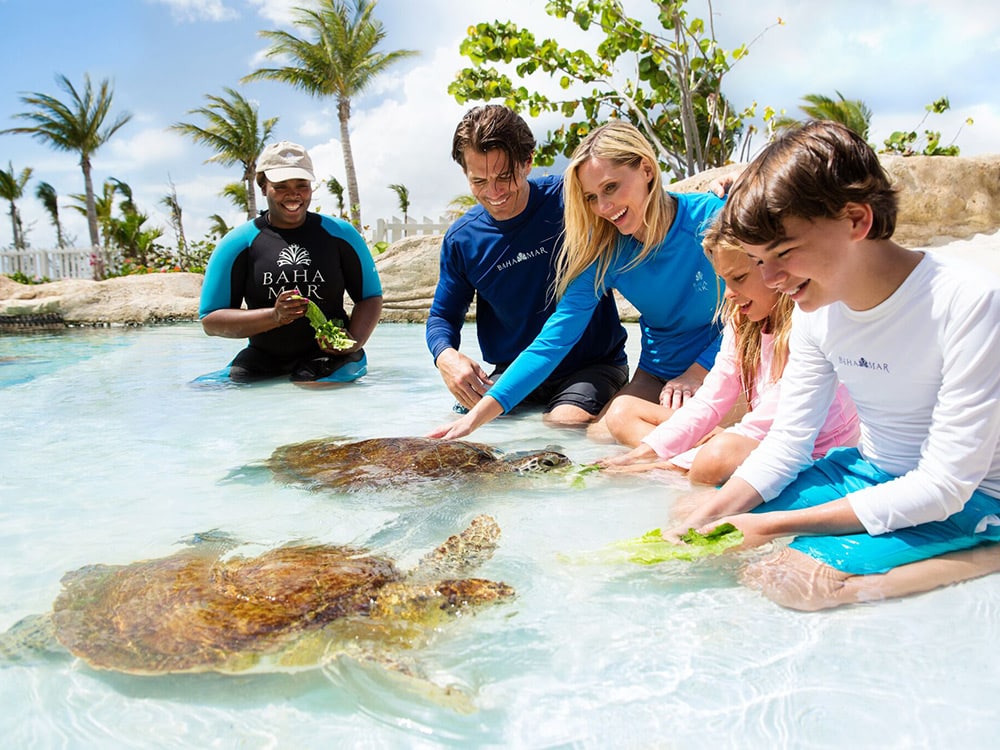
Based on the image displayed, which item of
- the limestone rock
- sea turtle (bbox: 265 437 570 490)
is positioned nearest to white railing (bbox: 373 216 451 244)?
the limestone rock

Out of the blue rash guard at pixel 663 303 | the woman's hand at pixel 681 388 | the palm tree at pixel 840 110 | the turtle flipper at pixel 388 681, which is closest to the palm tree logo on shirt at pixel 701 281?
the blue rash guard at pixel 663 303

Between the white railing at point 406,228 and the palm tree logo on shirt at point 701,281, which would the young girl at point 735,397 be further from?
the white railing at point 406,228

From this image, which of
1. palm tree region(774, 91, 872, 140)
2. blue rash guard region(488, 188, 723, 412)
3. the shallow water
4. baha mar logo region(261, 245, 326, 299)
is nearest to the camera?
the shallow water

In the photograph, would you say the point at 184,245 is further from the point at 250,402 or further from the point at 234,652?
the point at 234,652

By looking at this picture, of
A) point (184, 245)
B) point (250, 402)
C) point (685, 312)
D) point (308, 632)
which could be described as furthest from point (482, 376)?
point (184, 245)

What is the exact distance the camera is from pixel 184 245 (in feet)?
85.6

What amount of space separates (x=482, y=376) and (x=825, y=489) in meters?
2.12

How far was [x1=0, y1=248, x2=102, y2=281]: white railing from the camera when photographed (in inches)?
982

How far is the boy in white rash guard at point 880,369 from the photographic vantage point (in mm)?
1768

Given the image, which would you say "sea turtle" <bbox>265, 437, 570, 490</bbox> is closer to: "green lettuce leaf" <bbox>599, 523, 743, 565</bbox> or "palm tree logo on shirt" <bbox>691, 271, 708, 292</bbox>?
"green lettuce leaf" <bbox>599, 523, 743, 565</bbox>

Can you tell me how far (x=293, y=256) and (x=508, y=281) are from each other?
2.00 metres

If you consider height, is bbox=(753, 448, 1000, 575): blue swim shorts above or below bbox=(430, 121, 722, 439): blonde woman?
below

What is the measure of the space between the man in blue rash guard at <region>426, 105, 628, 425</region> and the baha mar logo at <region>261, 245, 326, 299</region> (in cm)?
147

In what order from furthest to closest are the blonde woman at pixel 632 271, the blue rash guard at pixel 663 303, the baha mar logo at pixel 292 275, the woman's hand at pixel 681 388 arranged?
the baha mar logo at pixel 292 275 < the woman's hand at pixel 681 388 < the blue rash guard at pixel 663 303 < the blonde woman at pixel 632 271
